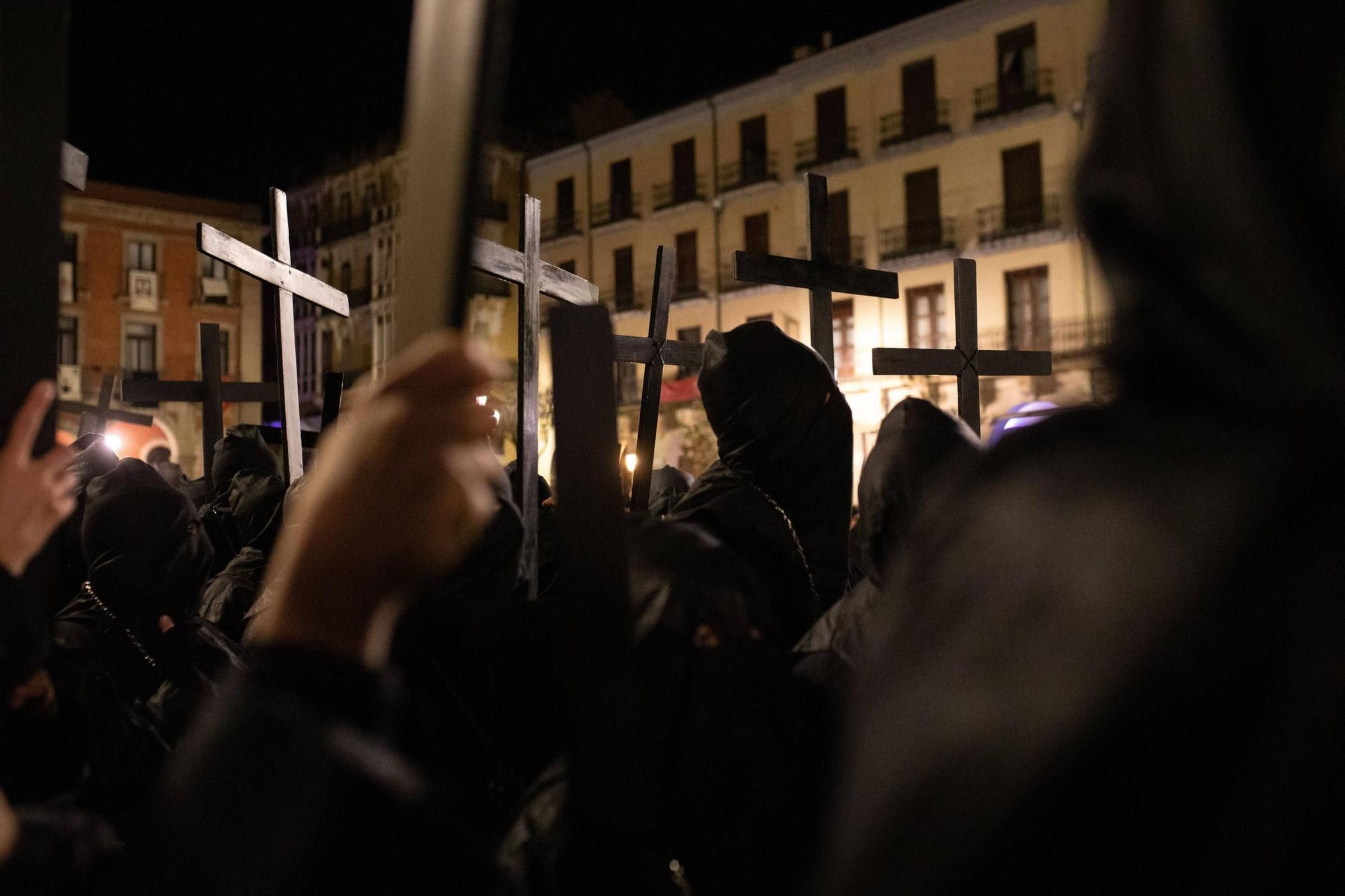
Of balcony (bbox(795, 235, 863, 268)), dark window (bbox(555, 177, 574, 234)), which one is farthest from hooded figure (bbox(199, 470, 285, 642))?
dark window (bbox(555, 177, 574, 234))

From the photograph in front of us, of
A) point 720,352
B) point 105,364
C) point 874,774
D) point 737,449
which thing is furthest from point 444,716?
point 105,364

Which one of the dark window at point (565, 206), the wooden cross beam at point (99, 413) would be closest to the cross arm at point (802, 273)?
the wooden cross beam at point (99, 413)

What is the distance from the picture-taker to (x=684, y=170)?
33.6 metres

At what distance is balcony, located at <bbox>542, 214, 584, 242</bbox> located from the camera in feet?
118

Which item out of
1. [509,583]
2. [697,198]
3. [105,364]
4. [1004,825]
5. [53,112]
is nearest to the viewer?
[1004,825]

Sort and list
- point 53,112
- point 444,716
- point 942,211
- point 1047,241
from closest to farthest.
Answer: point 53,112 < point 444,716 < point 1047,241 < point 942,211

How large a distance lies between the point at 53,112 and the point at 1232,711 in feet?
5.40

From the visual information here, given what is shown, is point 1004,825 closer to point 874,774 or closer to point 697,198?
point 874,774

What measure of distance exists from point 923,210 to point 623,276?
1005 centimetres

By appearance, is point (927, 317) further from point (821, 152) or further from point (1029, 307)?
point (821, 152)

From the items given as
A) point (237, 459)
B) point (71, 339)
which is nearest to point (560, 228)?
point (71, 339)

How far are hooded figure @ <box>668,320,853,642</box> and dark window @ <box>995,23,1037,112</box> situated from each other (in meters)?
25.4

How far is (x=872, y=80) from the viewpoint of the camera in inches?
1162

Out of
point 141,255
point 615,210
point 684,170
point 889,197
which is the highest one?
point 684,170
